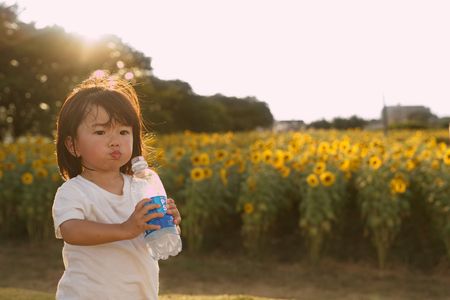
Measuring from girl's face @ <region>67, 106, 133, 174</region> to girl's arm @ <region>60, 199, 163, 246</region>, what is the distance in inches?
8.2

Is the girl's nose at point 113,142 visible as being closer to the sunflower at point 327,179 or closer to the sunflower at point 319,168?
the sunflower at point 327,179

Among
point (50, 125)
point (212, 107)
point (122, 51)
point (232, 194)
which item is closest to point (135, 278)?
point (232, 194)

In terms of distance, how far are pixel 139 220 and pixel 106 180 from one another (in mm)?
284

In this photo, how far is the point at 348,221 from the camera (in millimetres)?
6793

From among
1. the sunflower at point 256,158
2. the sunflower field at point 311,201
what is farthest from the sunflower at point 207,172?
the sunflower at point 256,158

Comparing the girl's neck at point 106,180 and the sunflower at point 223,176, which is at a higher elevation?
the girl's neck at point 106,180

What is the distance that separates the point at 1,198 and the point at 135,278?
589 cm

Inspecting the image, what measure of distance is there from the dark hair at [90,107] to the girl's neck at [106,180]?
0.35ft

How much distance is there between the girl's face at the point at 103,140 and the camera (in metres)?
2.12

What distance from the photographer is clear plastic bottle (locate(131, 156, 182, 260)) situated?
6.49 ft

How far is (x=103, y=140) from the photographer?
2119 millimetres

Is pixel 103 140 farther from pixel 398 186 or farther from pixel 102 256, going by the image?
pixel 398 186

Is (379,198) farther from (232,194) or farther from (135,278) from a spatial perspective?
(135,278)

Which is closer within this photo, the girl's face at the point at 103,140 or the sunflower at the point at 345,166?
the girl's face at the point at 103,140
